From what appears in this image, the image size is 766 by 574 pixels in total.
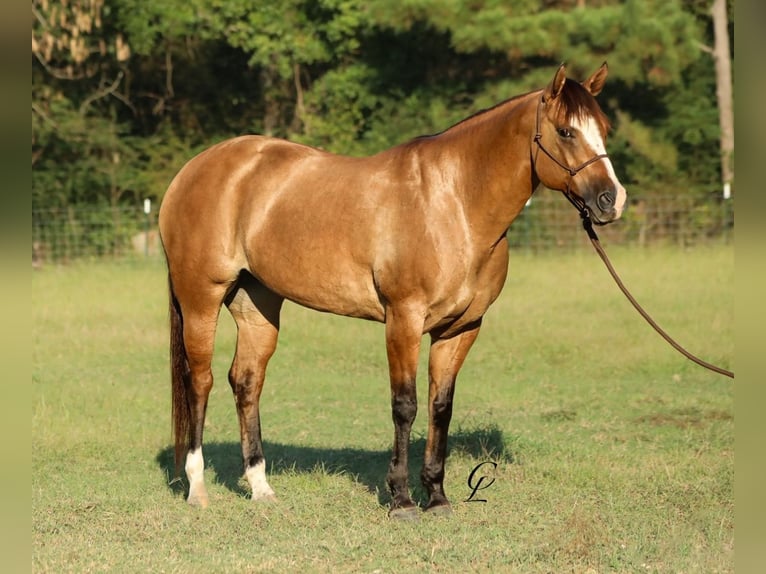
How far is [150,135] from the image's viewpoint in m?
25.2

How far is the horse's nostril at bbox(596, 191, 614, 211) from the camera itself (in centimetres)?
464

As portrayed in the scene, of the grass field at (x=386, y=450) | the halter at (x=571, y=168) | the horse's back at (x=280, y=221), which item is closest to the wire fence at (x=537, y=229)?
the grass field at (x=386, y=450)

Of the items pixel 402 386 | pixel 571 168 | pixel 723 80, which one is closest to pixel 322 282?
pixel 402 386

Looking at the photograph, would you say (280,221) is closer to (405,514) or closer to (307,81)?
(405,514)

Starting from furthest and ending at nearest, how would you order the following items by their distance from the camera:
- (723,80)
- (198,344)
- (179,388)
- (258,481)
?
(723,80) → (179,388) → (198,344) → (258,481)

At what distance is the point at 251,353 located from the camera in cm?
612

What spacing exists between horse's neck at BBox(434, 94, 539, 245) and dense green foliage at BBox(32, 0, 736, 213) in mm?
15538

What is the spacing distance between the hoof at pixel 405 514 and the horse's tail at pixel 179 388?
58.0 inches

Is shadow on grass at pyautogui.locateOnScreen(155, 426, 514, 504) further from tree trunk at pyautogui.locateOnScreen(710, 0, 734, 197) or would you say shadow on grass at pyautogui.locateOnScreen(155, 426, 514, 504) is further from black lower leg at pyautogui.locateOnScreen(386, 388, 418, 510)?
tree trunk at pyautogui.locateOnScreen(710, 0, 734, 197)

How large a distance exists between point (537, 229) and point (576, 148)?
15.3 metres

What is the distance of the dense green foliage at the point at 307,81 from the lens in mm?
20797
